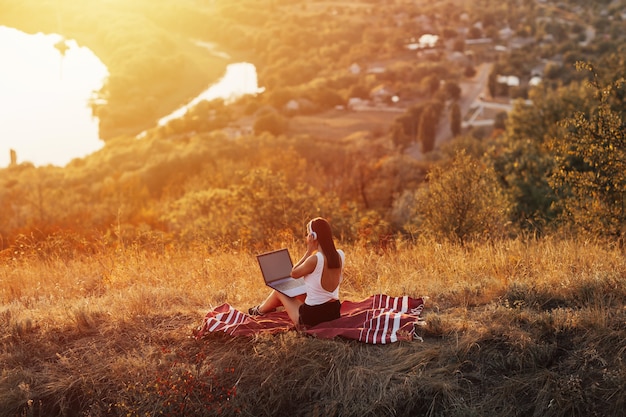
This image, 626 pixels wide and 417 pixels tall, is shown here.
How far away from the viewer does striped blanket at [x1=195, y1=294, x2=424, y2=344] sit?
6.30 metres

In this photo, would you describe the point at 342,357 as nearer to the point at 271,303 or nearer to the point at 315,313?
the point at 315,313

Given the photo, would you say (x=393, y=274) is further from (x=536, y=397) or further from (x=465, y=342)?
(x=536, y=397)

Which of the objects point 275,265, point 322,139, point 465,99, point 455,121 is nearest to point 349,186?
point 322,139

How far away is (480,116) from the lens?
281 feet

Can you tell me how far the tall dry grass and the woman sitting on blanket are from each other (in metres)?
0.33

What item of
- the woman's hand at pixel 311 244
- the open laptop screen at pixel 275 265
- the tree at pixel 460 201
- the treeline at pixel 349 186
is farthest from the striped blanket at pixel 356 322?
the tree at pixel 460 201

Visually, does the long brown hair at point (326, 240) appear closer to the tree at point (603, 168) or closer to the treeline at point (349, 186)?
the treeline at point (349, 186)

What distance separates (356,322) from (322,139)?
201ft


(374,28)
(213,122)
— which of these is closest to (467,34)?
(374,28)

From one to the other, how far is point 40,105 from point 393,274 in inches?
1834

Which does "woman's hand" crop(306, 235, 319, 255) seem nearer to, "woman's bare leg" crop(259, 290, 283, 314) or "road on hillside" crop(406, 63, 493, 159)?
"woman's bare leg" crop(259, 290, 283, 314)

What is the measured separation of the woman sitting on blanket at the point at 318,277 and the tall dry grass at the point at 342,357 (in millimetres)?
327

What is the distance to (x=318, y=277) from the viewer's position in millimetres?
6531

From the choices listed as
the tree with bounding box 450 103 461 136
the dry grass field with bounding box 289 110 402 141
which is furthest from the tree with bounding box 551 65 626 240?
the tree with bounding box 450 103 461 136
